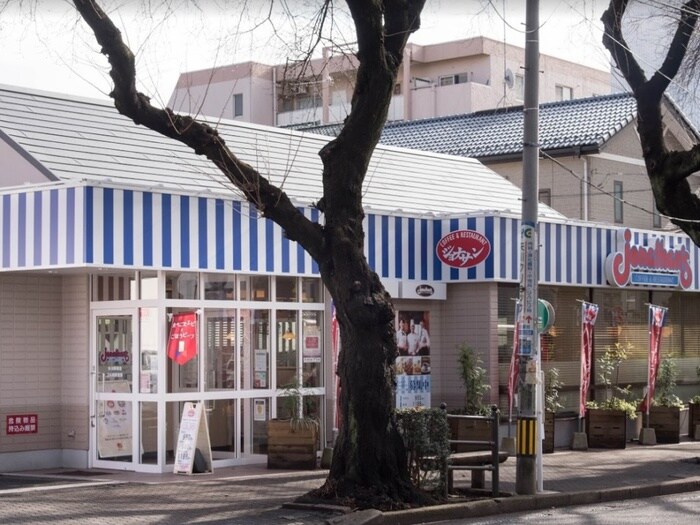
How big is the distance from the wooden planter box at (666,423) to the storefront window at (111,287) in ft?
36.5

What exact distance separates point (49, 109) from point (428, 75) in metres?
36.2

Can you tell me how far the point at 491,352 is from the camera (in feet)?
72.9

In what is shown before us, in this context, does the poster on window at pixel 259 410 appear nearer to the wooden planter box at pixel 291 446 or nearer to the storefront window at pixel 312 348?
the wooden planter box at pixel 291 446

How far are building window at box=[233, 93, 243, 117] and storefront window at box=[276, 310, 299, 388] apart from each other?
3566 centimetres

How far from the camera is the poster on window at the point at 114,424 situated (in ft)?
62.2

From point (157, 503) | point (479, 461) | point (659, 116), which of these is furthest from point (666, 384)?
point (157, 503)

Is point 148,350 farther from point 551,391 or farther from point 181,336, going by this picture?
point 551,391

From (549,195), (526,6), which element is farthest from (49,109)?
(549,195)

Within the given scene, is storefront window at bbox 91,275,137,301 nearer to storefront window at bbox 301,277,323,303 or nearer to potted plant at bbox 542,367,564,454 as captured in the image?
storefront window at bbox 301,277,323,303

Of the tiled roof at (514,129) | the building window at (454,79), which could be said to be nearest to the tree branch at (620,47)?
the tiled roof at (514,129)

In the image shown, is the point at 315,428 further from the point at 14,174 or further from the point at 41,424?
the point at 14,174

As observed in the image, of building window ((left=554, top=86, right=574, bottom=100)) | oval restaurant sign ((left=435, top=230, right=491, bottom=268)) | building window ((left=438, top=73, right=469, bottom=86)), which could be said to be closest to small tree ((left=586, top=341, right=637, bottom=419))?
oval restaurant sign ((left=435, top=230, right=491, bottom=268))

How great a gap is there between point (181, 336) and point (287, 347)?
7.41ft

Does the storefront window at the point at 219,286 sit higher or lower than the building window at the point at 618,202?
lower
